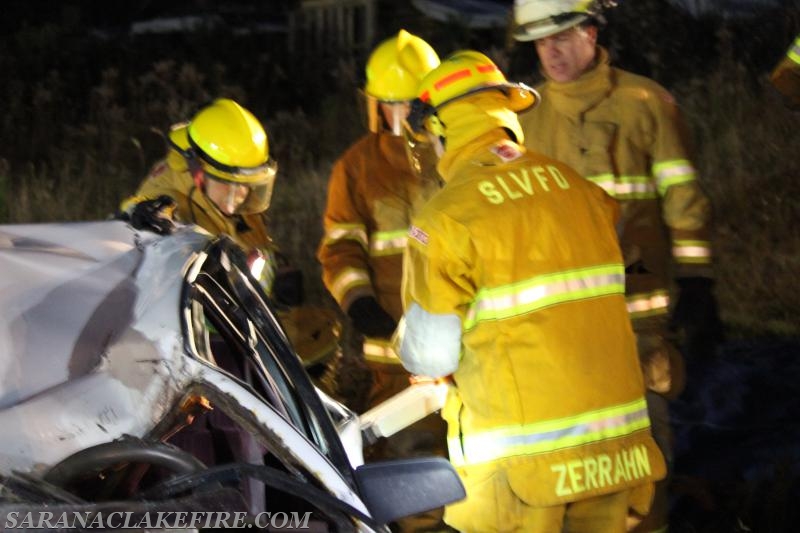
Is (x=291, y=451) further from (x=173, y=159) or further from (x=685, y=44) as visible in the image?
(x=685, y=44)

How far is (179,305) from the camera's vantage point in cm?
278

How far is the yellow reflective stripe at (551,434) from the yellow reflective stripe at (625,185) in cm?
155

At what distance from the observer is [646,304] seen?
201 inches

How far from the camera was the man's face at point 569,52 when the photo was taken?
523cm

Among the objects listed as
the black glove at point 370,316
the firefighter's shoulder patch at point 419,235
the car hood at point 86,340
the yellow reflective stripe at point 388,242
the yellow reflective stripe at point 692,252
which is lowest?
the black glove at point 370,316

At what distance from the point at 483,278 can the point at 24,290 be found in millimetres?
1213

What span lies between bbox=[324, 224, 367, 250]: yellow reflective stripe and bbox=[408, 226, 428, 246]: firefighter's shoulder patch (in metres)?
2.00

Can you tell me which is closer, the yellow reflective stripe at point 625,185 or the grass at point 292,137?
the yellow reflective stripe at point 625,185

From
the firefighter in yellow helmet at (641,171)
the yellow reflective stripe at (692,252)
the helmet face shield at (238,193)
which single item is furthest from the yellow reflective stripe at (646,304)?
the helmet face shield at (238,193)

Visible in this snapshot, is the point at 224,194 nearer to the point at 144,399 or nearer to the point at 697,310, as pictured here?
the point at 697,310

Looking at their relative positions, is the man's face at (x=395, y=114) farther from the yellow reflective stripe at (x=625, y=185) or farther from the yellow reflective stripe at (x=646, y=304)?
the yellow reflective stripe at (x=646, y=304)

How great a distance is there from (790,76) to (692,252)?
1278mm

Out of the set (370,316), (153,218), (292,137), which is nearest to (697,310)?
(370,316)

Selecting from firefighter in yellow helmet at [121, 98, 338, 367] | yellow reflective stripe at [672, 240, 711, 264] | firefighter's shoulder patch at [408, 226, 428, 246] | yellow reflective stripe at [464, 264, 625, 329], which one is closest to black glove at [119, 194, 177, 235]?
firefighter's shoulder patch at [408, 226, 428, 246]
